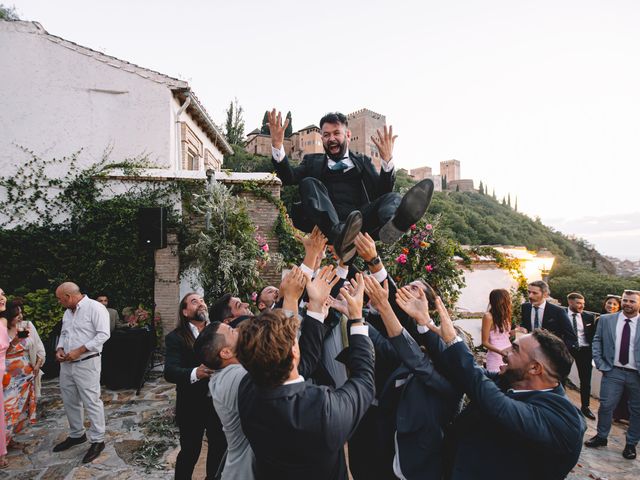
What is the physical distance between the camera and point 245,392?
1813mm

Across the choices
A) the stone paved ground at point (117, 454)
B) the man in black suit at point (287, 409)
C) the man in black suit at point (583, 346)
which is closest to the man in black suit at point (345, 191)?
the man in black suit at point (287, 409)

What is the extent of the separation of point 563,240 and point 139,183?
44.7 metres

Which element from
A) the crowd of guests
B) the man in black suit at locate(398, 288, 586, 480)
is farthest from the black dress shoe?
the man in black suit at locate(398, 288, 586, 480)

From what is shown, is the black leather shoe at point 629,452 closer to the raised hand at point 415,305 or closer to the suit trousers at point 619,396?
the suit trousers at point 619,396

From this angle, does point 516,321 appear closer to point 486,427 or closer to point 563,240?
point 486,427

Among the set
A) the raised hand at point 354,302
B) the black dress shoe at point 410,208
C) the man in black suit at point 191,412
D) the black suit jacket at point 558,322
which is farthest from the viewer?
the black suit jacket at point 558,322

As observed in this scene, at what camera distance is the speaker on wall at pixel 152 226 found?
25.4ft

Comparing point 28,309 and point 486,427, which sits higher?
point 486,427

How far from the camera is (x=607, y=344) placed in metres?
4.75

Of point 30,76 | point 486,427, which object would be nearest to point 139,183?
point 30,76

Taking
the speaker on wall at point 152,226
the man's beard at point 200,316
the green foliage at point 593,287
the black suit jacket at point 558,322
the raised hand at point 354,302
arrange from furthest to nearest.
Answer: the green foliage at point 593,287 < the speaker on wall at point 152,226 < the black suit jacket at point 558,322 < the man's beard at point 200,316 < the raised hand at point 354,302

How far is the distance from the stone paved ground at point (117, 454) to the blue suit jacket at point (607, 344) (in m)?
1.07

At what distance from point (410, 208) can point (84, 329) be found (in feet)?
12.7

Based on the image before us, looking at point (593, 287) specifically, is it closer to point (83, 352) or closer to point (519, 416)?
point (519, 416)
